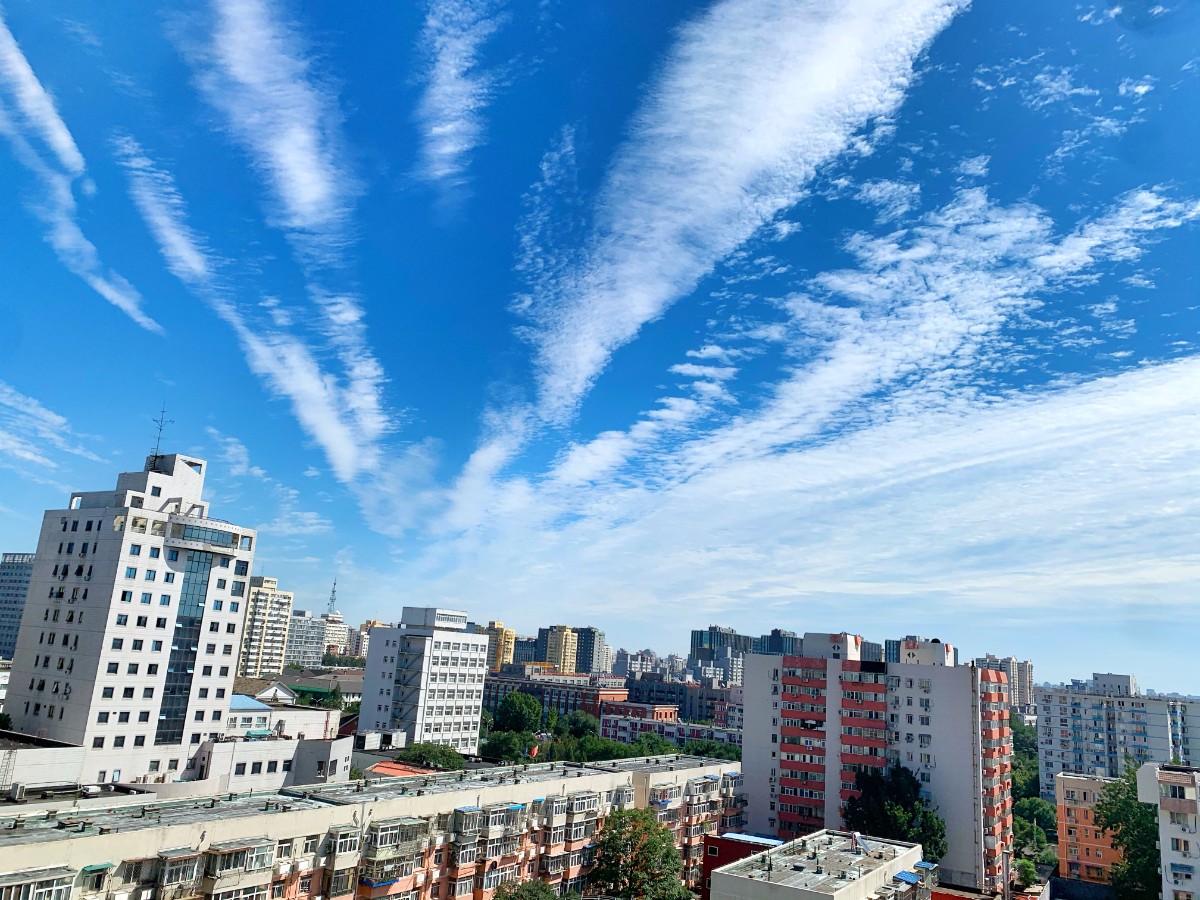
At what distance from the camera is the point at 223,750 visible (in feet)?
164

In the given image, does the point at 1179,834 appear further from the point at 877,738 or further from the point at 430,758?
the point at 430,758

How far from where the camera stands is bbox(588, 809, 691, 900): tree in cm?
4006

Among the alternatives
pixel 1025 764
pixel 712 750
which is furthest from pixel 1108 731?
pixel 712 750

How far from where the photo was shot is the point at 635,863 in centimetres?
4100

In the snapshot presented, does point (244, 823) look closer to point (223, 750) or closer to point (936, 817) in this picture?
point (223, 750)

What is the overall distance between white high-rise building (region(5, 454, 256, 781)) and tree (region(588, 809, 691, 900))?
28.1 m

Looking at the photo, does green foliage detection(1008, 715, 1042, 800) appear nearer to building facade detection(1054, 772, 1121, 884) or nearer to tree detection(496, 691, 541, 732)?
building facade detection(1054, 772, 1121, 884)

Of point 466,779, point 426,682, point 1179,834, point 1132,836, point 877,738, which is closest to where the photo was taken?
point 466,779

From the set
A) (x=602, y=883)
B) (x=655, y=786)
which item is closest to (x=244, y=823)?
(x=602, y=883)

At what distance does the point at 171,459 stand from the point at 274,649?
504ft

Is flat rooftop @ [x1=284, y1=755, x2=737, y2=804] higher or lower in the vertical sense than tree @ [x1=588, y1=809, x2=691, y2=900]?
higher

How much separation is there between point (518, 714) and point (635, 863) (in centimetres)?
7185

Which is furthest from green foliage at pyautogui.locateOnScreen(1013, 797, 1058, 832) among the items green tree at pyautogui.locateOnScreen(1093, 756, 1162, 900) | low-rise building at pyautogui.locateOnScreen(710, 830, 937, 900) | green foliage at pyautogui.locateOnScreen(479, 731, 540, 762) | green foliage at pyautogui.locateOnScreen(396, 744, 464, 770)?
green foliage at pyautogui.locateOnScreen(396, 744, 464, 770)

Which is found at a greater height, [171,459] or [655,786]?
[171,459]
